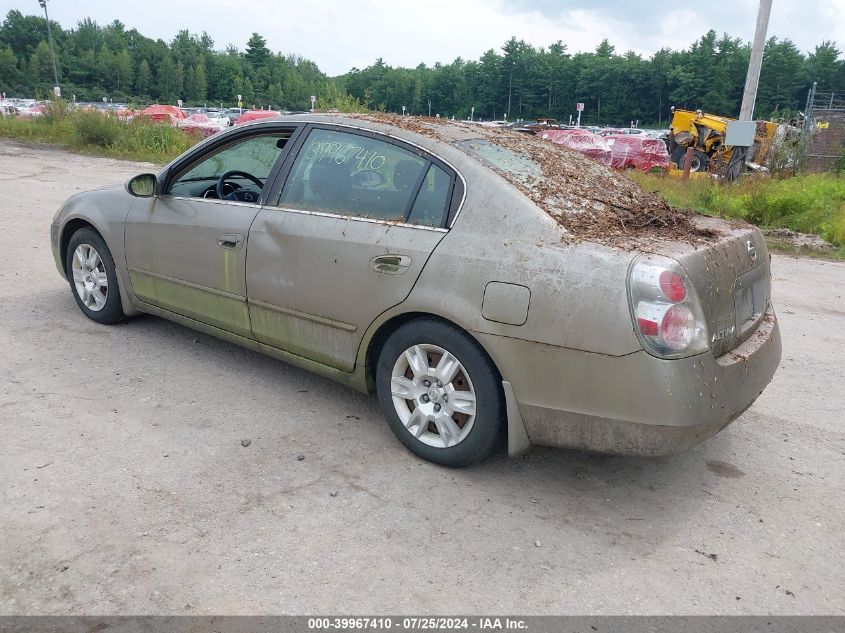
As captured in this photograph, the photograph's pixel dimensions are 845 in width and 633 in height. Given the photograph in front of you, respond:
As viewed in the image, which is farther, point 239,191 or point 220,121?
point 220,121

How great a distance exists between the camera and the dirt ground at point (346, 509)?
99.7 inches

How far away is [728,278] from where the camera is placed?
317 cm

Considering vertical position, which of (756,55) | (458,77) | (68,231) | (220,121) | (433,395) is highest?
(458,77)

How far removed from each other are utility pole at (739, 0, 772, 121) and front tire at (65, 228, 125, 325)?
14.0 m

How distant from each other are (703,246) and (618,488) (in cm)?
121

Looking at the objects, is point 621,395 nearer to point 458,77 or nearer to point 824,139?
point 824,139

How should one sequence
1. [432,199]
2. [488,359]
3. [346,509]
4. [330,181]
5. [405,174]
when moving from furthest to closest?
1. [330,181]
2. [405,174]
3. [432,199]
4. [488,359]
5. [346,509]

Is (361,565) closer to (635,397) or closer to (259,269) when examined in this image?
(635,397)

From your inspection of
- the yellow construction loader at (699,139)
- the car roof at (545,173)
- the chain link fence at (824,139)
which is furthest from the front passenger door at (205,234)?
the yellow construction loader at (699,139)

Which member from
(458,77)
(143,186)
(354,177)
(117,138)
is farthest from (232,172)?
(458,77)

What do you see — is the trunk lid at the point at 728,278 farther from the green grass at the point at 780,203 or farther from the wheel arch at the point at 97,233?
the green grass at the point at 780,203

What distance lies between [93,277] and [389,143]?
2.83m

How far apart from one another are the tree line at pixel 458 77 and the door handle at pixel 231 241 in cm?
9656

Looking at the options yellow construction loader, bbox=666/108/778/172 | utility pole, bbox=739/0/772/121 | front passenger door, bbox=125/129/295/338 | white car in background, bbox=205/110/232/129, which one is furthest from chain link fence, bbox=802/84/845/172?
white car in background, bbox=205/110/232/129
